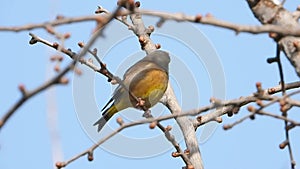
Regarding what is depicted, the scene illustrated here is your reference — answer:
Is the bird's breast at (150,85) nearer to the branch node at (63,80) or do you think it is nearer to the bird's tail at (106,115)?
the bird's tail at (106,115)

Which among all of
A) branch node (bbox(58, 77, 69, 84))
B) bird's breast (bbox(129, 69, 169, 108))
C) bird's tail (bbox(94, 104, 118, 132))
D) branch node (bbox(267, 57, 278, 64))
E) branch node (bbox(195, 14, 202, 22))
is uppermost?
bird's breast (bbox(129, 69, 169, 108))

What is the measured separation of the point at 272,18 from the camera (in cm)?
290

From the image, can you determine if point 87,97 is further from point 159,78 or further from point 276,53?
point 276,53

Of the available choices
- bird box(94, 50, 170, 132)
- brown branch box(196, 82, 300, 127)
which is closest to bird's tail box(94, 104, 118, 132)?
bird box(94, 50, 170, 132)

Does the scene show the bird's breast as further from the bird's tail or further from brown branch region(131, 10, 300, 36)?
brown branch region(131, 10, 300, 36)

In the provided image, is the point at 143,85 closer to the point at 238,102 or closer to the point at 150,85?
the point at 150,85

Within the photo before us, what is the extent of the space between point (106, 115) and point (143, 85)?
515 mm

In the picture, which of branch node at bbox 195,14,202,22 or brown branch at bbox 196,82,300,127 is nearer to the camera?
branch node at bbox 195,14,202,22

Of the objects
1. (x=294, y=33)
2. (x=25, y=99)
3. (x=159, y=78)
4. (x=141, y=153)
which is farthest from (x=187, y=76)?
(x=25, y=99)

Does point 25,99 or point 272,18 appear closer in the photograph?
point 25,99

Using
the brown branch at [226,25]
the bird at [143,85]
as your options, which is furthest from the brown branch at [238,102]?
the bird at [143,85]

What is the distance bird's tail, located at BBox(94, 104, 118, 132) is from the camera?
561cm

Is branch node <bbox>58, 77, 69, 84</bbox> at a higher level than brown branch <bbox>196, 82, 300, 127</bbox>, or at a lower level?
lower

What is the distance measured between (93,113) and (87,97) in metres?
0.18
